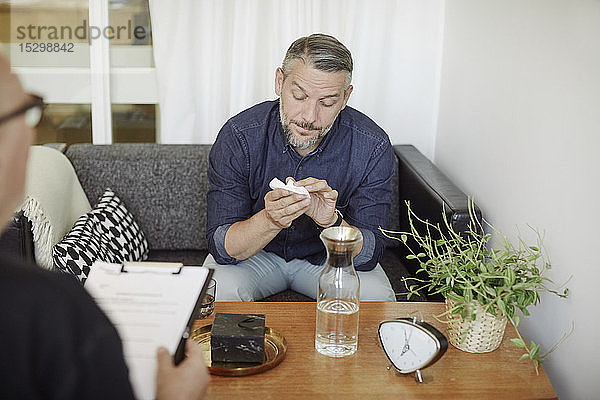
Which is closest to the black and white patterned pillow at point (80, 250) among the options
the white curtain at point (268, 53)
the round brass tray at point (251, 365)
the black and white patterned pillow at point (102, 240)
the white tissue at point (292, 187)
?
the black and white patterned pillow at point (102, 240)

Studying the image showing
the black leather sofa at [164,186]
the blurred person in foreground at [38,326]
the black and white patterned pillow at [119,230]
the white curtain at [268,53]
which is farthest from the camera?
the white curtain at [268,53]

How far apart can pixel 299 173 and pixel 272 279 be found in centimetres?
34

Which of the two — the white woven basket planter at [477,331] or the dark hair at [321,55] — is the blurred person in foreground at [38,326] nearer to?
the white woven basket planter at [477,331]

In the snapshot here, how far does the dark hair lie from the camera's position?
6.30 feet

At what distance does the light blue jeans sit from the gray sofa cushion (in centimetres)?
40

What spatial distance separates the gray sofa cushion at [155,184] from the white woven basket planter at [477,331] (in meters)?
1.28

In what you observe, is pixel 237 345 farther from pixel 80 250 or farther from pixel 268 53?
pixel 268 53

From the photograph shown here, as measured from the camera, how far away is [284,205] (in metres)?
1.74

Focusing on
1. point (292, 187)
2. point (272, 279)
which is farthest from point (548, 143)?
point (272, 279)

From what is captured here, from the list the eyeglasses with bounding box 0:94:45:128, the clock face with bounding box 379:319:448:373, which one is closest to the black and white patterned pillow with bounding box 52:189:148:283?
the clock face with bounding box 379:319:448:373

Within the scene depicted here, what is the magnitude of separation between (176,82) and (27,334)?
2.21 metres

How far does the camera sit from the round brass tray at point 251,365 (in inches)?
53.1

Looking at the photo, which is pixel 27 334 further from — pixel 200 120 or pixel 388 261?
pixel 200 120

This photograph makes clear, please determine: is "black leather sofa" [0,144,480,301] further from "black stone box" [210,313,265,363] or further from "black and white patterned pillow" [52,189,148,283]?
"black stone box" [210,313,265,363]
